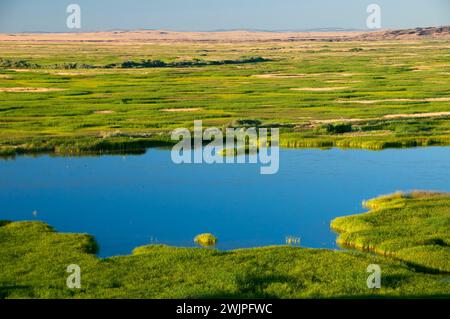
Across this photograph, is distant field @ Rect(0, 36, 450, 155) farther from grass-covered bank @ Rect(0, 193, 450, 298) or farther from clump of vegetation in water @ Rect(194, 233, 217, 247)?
grass-covered bank @ Rect(0, 193, 450, 298)

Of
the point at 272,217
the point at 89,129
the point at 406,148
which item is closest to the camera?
the point at 272,217

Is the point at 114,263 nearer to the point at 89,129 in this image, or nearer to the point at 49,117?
the point at 89,129

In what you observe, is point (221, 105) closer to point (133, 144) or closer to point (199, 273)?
point (133, 144)

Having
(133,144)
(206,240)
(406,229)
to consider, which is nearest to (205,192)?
(206,240)

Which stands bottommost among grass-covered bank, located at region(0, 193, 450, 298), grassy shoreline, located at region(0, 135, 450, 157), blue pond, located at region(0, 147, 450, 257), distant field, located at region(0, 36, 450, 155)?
grass-covered bank, located at region(0, 193, 450, 298)

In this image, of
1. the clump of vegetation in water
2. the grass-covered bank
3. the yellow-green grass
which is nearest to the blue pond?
the clump of vegetation in water
